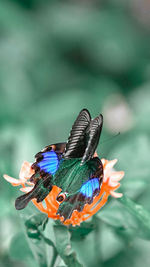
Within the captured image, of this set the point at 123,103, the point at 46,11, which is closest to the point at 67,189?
the point at 123,103

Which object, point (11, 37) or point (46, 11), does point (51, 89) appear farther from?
point (46, 11)

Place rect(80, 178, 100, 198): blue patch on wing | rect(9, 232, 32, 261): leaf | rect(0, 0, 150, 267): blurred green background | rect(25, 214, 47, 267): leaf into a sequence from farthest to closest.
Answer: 1. rect(0, 0, 150, 267): blurred green background
2. rect(9, 232, 32, 261): leaf
3. rect(25, 214, 47, 267): leaf
4. rect(80, 178, 100, 198): blue patch on wing

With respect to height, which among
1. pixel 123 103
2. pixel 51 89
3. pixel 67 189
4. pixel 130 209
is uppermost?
pixel 51 89

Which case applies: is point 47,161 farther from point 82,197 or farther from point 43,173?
point 82,197

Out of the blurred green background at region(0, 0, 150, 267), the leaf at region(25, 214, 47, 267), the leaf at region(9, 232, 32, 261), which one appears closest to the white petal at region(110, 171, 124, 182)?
the leaf at region(25, 214, 47, 267)

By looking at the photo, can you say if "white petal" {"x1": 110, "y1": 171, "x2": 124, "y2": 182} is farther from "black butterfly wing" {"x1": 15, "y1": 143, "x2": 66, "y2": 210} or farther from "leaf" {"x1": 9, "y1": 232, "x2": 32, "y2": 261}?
"leaf" {"x1": 9, "y1": 232, "x2": 32, "y2": 261}

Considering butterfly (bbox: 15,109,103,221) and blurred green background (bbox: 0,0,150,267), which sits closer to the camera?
butterfly (bbox: 15,109,103,221)

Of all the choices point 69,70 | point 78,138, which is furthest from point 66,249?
point 69,70
